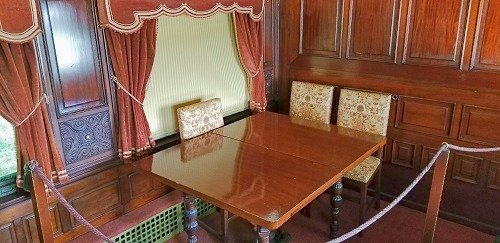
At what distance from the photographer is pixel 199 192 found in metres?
1.91

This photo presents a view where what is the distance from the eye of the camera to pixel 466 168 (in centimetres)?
285

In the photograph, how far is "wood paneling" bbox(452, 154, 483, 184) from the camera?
2.80 metres

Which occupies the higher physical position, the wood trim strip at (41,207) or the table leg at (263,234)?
the wood trim strip at (41,207)

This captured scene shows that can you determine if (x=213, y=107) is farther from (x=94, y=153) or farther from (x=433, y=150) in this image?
(x=433, y=150)

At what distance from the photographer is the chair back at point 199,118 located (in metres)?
2.67

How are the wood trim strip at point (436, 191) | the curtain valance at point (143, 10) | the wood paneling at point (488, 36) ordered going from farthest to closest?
the wood paneling at point (488, 36) < the curtain valance at point (143, 10) < the wood trim strip at point (436, 191)

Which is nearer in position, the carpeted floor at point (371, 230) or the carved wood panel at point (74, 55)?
the carved wood panel at point (74, 55)

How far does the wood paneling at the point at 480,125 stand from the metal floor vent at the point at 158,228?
2.21 m

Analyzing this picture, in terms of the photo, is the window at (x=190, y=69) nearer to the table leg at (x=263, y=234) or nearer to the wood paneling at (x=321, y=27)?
the wood paneling at (x=321, y=27)

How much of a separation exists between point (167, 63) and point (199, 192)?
119 cm

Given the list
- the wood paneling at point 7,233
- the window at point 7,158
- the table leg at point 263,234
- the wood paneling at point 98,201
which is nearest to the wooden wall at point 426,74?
the table leg at point 263,234

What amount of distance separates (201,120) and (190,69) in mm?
426

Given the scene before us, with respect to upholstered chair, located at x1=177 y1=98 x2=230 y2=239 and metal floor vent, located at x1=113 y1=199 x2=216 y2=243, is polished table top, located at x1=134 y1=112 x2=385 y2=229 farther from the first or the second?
metal floor vent, located at x1=113 y1=199 x2=216 y2=243

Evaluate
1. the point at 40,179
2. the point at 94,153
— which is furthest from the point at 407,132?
the point at 40,179
